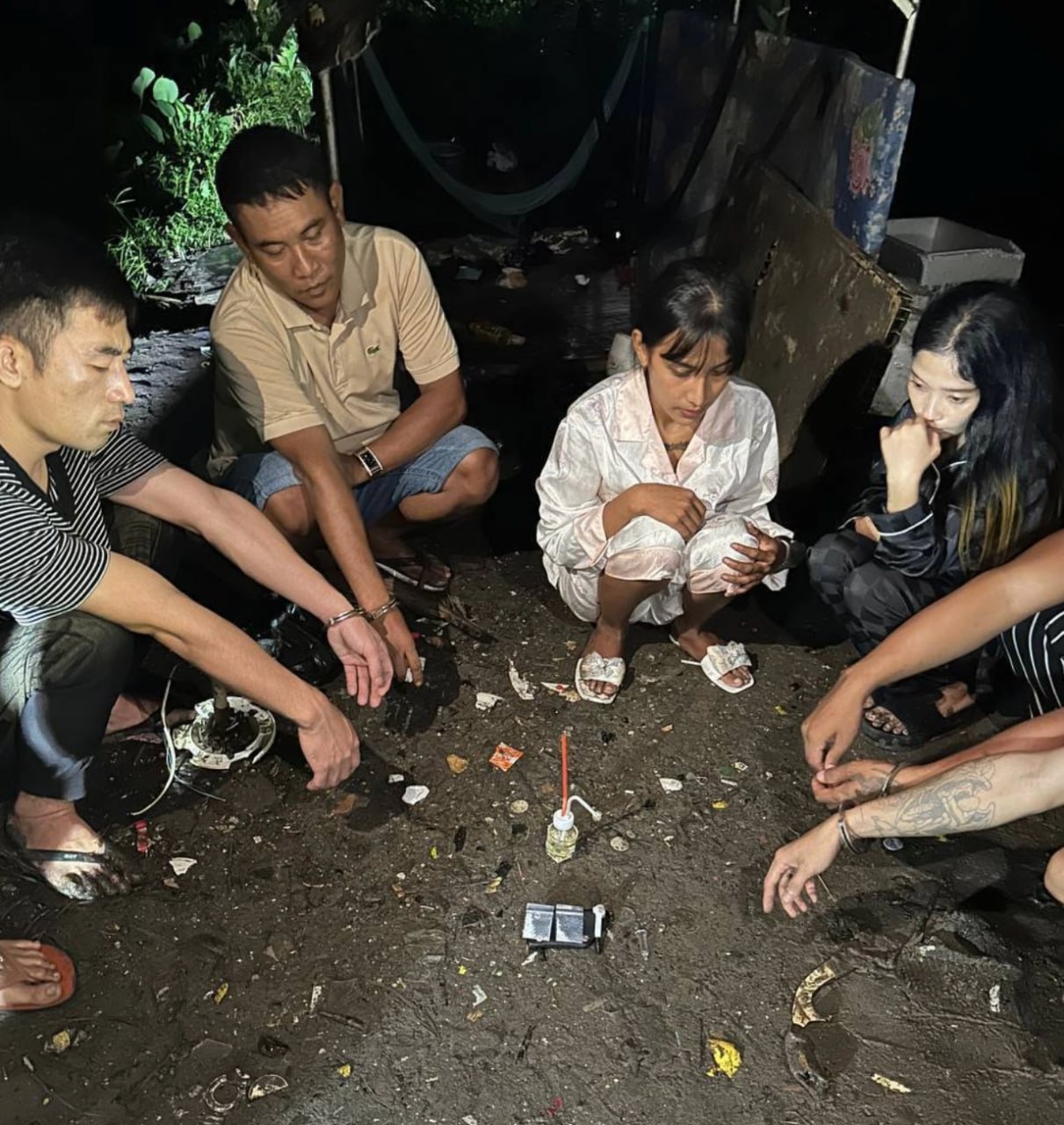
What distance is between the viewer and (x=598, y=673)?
2.89 m

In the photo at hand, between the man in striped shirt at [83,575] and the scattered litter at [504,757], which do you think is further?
the scattered litter at [504,757]

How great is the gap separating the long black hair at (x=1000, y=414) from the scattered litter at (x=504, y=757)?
1.36 metres

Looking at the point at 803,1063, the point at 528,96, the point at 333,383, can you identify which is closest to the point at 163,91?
the point at 528,96

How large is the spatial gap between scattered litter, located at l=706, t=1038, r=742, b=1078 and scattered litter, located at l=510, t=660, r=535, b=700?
1162 millimetres

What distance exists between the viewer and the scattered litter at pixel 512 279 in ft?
Answer: 18.8

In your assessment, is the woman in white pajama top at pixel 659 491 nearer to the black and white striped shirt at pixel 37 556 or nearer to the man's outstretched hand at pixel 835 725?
the man's outstretched hand at pixel 835 725

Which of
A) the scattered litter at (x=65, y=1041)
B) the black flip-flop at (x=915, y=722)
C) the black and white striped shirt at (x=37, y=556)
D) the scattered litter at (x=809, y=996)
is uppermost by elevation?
the black and white striped shirt at (x=37, y=556)

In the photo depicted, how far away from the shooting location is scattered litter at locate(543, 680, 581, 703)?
2.91 metres

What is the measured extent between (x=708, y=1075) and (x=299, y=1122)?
857 millimetres

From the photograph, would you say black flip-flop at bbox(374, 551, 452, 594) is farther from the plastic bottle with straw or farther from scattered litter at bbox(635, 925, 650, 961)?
scattered litter at bbox(635, 925, 650, 961)

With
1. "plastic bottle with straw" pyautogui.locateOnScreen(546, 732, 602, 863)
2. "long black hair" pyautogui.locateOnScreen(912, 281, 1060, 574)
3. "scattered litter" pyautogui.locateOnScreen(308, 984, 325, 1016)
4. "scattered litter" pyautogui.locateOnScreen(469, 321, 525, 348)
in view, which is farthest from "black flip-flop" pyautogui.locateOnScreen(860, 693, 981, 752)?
"scattered litter" pyautogui.locateOnScreen(469, 321, 525, 348)

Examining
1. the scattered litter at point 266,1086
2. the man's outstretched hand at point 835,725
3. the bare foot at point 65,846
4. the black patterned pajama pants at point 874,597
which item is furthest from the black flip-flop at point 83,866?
the black patterned pajama pants at point 874,597

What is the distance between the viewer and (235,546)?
251cm

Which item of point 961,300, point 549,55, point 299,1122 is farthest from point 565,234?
point 299,1122
